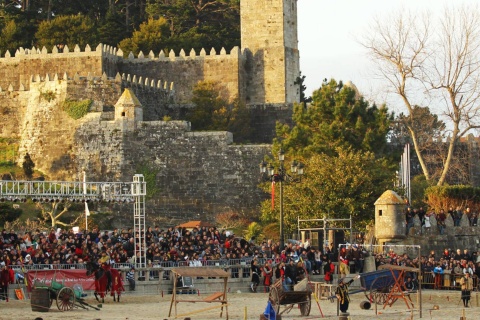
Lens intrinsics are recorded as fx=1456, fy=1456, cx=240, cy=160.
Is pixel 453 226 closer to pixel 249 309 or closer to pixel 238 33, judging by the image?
pixel 249 309

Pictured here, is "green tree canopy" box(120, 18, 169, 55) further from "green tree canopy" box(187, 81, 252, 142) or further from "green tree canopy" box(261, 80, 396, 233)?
"green tree canopy" box(261, 80, 396, 233)

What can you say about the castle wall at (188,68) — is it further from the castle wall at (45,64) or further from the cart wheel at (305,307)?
the cart wheel at (305,307)

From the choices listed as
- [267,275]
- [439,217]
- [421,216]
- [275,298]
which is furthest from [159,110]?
[275,298]

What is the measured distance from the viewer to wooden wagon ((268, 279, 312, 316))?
29938 mm

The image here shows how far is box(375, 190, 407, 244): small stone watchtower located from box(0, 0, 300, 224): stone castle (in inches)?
366

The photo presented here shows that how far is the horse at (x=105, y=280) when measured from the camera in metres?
35.1

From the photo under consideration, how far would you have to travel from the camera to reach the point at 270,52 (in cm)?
6406

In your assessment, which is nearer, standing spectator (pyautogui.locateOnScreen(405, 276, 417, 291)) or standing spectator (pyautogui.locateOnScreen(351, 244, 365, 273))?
standing spectator (pyautogui.locateOnScreen(405, 276, 417, 291))

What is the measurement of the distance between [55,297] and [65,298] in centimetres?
24

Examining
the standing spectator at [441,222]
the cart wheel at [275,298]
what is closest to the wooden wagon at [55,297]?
the cart wheel at [275,298]

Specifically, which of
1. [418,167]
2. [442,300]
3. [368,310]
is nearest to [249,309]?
[368,310]

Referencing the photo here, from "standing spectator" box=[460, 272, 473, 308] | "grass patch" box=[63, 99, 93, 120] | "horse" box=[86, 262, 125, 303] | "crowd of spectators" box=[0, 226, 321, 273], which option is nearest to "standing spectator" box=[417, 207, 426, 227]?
"crowd of spectators" box=[0, 226, 321, 273]

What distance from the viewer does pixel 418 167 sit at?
63.2 metres

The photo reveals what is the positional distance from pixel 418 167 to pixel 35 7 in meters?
23.0
